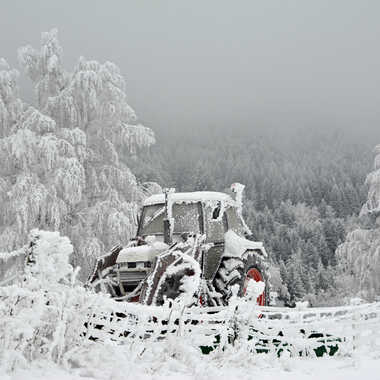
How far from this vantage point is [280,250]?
67.9 metres

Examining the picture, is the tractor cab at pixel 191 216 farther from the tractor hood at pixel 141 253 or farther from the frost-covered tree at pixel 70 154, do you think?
the frost-covered tree at pixel 70 154

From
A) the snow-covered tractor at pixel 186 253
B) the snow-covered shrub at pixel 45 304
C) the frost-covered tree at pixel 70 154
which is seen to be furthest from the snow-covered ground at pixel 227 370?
the frost-covered tree at pixel 70 154

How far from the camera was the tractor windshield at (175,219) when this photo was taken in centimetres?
792

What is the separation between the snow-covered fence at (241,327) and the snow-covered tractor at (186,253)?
2.61ft

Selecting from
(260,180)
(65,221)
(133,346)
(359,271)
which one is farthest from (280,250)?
(133,346)

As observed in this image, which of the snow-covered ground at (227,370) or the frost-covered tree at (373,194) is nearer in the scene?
the snow-covered ground at (227,370)

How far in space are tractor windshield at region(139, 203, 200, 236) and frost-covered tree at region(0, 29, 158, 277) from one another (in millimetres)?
4653

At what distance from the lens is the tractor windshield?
26.0 feet

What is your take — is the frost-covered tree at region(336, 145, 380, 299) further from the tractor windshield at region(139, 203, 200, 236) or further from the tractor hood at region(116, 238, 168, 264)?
the tractor hood at region(116, 238, 168, 264)

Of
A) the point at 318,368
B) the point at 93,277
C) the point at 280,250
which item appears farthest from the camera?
the point at 280,250

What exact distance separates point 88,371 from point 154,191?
12.0 meters

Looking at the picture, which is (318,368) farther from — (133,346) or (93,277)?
(93,277)

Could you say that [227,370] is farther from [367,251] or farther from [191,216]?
[367,251]

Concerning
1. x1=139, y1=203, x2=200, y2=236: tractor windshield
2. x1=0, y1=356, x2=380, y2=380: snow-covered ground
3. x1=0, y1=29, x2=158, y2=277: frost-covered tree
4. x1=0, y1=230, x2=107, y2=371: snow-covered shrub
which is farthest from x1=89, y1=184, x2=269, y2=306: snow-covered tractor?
x1=0, y1=29, x2=158, y2=277: frost-covered tree
